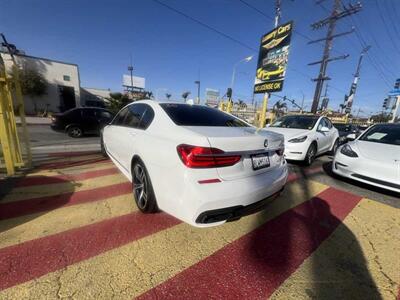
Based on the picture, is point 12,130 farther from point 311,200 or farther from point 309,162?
point 309,162

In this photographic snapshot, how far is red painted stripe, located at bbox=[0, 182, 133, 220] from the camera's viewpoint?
269 cm

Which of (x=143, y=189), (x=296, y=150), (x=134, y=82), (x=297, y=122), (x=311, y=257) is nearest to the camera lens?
(x=311, y=257)

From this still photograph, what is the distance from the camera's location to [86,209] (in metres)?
2.82

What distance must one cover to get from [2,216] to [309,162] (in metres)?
6.45

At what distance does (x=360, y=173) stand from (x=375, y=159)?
355mm

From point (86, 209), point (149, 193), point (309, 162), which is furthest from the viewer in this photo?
point (309, 162)

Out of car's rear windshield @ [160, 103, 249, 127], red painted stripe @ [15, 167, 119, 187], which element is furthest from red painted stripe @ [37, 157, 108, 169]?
car's rear windshield @ [160, 103, 249, 127]

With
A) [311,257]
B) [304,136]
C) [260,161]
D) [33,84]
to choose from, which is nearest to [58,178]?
[260,161]

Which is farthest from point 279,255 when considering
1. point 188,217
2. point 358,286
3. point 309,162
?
point 309,162

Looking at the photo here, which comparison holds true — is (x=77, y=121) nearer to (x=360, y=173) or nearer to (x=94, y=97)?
(x=360, y=173)

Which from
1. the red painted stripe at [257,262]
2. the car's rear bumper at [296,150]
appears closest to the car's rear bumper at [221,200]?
the red painted stripe at [257,262]

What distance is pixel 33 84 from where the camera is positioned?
24188 millimetres

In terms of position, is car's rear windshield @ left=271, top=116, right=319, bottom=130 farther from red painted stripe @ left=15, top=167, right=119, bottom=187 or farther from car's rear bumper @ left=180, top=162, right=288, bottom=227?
red painted stripe @ left=15, top=167, right=119, bottom=187

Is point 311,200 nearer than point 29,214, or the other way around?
point 29,214
